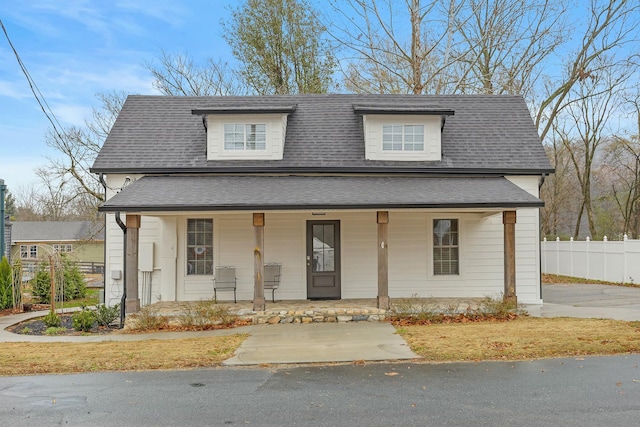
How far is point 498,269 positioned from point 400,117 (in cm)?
478

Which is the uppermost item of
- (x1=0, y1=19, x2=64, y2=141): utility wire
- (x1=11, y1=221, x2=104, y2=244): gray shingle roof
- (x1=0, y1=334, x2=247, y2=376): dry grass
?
(x1=0, y1=19, x2=64, y2=141): utility wire

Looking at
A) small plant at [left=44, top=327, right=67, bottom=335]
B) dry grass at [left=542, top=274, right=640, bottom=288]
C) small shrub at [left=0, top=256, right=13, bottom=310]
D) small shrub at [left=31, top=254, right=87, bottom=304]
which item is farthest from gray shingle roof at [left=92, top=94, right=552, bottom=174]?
dry grass at [left=542, top=274, right=640, bottom=288]

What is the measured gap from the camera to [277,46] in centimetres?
2842

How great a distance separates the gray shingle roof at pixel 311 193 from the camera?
11.9 metres

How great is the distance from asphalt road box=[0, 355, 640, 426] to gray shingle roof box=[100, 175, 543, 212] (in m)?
4.62

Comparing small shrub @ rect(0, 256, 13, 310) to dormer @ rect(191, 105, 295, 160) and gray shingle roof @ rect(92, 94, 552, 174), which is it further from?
dormer @ rect(191, 105, 295, 160)

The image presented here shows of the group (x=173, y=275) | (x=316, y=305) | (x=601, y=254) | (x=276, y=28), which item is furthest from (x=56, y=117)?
(x=601, y=254)

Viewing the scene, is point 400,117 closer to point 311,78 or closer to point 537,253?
point 537,253

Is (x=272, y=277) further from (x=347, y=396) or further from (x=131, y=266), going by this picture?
(x=347, y=396)

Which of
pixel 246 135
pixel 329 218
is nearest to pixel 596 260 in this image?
pixel 329 218

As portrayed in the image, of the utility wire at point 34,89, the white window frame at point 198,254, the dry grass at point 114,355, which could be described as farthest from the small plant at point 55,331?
the utility wire at point 34,89

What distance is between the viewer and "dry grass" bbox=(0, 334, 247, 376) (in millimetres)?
8148

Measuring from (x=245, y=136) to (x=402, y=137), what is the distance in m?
4.22

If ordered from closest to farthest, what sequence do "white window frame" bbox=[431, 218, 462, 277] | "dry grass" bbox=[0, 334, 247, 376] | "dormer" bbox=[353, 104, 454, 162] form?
"dry grass" bbox=[0, 334, 247, 376] < "white window frame" bbox=[431, 218, 462, 277] < "dormer" bbox=[353, 104, 454, 162]
